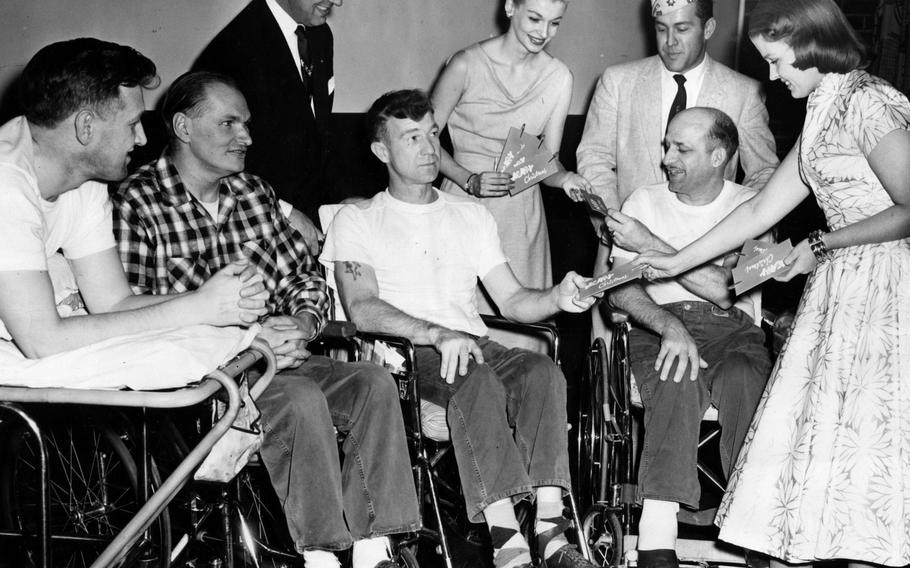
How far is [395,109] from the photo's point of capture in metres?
3.34

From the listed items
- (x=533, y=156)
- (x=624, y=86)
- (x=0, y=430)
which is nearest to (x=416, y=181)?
(x=533, y=156)

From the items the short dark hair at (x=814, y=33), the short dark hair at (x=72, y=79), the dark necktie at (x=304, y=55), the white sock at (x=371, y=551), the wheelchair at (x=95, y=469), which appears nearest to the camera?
the wheelchair at (x=95, y=469)

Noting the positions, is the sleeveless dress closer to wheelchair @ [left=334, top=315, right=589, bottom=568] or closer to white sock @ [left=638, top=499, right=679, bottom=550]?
wheelchair @ [left=334, top=315, right=589, bottom=568]

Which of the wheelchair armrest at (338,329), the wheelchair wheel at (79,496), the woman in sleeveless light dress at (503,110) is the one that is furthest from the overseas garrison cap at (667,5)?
the wheelchair wheel at (79,496)

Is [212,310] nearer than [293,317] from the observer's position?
Yes

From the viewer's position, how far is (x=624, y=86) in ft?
12.3

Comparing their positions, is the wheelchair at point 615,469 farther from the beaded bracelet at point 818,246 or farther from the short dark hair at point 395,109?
the short dark hair at point 395,109

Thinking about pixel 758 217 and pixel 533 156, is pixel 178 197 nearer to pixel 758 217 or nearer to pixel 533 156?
pixel 533 156

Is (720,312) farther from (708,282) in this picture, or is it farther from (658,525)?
(658,525)

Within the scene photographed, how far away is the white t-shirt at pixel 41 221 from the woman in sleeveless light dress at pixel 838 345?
180 cm

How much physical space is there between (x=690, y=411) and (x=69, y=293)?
1.79m

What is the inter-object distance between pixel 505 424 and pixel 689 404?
0.56 m

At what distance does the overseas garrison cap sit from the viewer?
3.52 metres

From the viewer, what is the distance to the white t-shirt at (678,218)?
11.1 feet
